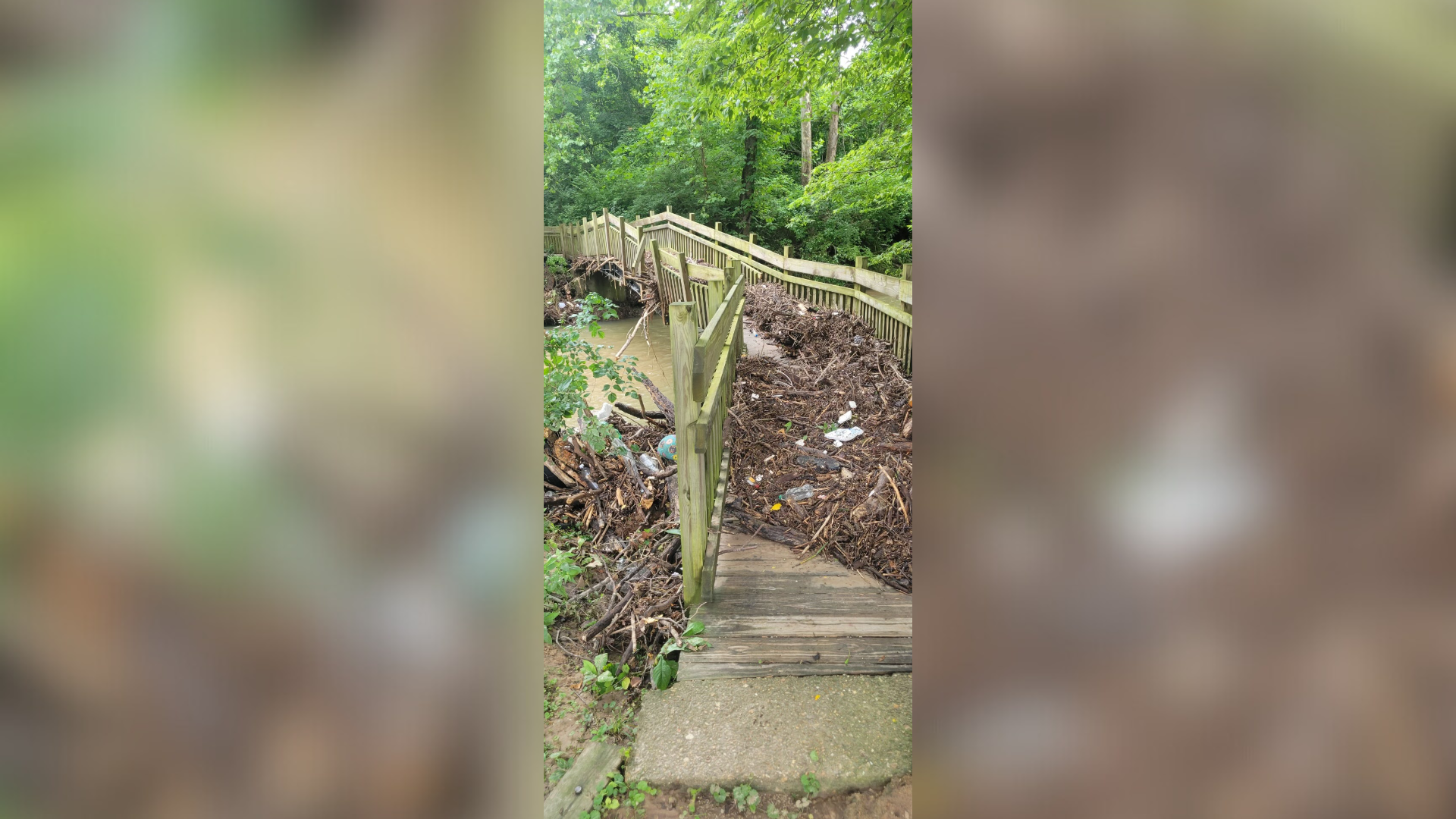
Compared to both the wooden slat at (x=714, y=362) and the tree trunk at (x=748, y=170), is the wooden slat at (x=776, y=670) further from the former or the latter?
the tree trunk at (x=748, y=170)

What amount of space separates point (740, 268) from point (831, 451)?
570 cm

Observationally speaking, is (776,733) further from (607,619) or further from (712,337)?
(712,337)

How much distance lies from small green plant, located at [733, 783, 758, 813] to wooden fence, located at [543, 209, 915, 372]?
2257 millimetres

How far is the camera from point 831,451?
582 cm

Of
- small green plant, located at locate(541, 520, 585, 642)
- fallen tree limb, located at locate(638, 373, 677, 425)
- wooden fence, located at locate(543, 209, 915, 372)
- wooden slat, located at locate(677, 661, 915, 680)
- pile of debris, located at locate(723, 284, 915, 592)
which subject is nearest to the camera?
wooden slat, located at locate(677, 661, 915, 680)

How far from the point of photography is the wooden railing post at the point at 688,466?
11.6 feet

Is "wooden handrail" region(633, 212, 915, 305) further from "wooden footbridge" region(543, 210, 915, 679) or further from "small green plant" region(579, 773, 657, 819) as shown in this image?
"small green plant" region(579, 773, 657, 819)

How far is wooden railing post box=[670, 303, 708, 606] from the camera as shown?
353 centimetres

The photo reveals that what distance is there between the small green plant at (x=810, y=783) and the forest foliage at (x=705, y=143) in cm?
680

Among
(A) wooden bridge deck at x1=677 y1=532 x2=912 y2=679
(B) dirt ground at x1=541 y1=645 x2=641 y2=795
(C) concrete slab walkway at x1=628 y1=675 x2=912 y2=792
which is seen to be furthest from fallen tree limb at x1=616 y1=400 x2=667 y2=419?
(C) concrete slab walkway at x1=628 y1=675 x2=912 y2=792

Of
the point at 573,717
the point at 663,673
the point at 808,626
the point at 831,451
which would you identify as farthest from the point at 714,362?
the point at 573,717
